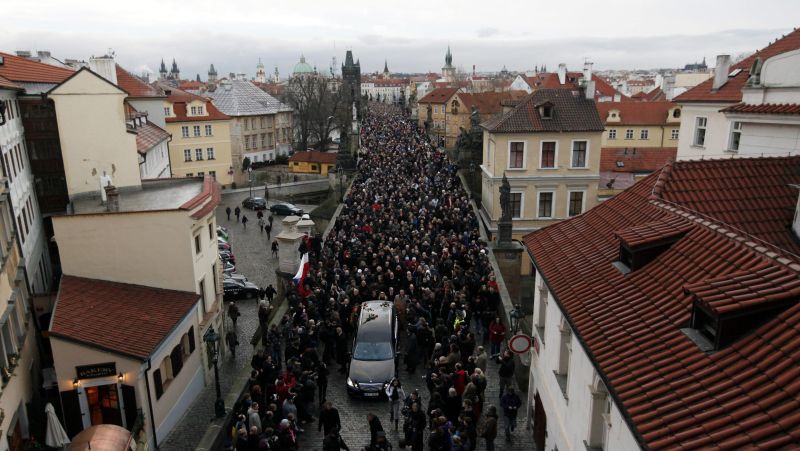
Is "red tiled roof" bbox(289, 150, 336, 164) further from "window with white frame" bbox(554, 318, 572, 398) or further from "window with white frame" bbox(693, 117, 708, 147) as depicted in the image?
"window with white frame" bbox(554, 318, 572, 398)

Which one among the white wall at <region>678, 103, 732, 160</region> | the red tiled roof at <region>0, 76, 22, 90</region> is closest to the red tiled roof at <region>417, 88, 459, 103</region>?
the white wall at <region>678, 103, 732, 160</region>

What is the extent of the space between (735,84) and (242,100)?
50393 mm

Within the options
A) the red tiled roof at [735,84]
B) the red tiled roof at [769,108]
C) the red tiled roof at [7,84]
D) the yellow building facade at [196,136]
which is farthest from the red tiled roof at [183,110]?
the red tiled roof at [769,108]

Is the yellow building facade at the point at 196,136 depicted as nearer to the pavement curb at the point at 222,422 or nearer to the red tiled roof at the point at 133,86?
the red tiled roof at the point at 133,86

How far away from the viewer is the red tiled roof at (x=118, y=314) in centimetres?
1336

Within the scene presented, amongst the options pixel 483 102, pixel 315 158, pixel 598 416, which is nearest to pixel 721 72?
pixel 598 416

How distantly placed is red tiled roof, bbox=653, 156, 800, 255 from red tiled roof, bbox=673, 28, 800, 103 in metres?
13.2

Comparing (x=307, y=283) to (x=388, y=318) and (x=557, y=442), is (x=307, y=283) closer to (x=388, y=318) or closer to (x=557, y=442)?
(x=388, y=318)

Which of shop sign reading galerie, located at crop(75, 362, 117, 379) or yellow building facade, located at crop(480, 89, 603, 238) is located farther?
yellow building facade, located at crop(480, 89, 603, 238)

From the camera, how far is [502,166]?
31.2 meters

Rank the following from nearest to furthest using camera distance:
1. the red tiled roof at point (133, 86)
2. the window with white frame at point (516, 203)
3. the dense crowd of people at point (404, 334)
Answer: the dense crowd of people at point (404, 334)
the window with white frame at point (516, 203)
the red tiled roof at point (133, 86)

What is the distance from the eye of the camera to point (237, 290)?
23766 mm

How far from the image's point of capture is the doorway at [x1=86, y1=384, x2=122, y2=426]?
13609mm

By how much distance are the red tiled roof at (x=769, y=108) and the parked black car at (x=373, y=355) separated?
37.3 ft
